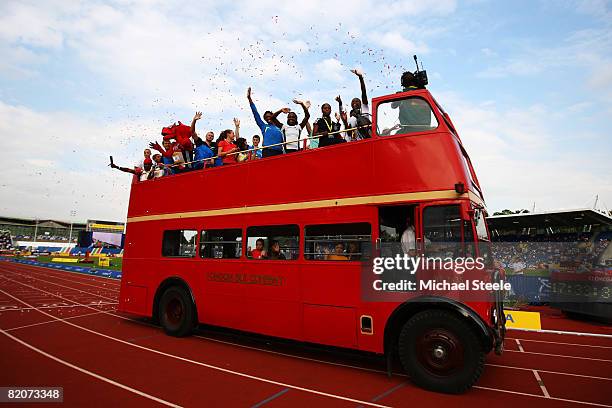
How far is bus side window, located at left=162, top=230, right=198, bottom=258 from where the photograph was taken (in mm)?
8172

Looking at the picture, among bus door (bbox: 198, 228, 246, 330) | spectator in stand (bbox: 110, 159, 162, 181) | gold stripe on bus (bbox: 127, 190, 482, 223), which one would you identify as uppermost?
spectator in stand (bbox: 110, 159, 162, 181)

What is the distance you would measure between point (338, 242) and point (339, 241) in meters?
0.02

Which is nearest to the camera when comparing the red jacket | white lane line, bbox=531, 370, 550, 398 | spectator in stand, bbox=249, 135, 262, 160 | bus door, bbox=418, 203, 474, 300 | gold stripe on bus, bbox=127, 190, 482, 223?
bus door, bbox=418, 203, 474, 300

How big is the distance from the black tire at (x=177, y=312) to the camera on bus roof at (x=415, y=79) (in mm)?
6316

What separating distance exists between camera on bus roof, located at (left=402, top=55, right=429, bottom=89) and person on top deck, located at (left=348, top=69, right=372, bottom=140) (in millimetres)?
737

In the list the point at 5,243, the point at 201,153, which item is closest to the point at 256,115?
the point at 201,153

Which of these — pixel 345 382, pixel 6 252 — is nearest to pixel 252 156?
pixel 345 382

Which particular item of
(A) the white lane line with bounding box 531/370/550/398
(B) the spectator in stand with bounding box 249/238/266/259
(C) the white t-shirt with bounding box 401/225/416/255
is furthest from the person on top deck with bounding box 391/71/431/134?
(A) the white lane line with bounding box 531/370/550/398

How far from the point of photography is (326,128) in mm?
6891

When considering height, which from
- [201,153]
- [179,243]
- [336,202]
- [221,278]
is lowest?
[221,278]

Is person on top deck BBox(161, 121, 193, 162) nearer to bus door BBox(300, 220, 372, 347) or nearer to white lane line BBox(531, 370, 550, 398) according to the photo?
bus door BBox(300, 220, 372, 347)

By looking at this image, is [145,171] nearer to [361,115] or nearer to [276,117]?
[276,117]

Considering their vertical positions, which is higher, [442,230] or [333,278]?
[442,230]

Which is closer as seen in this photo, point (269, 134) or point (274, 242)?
point (274, 242)
